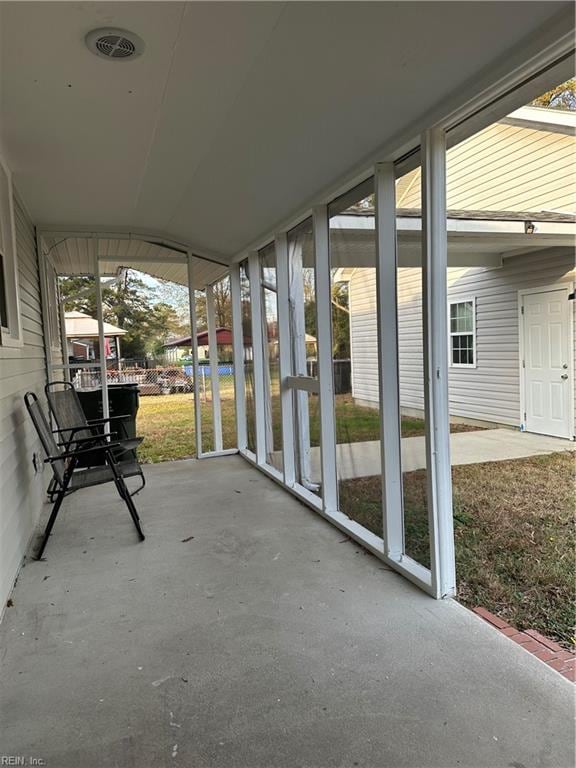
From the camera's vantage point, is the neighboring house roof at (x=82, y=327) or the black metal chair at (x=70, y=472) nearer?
the black metal chair at (x=70, y=472)

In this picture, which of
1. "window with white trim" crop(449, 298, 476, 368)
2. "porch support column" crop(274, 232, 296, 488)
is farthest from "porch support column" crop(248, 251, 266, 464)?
"window with white trim" crop(449, 298, 476, 368)

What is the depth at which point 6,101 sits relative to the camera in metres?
2.35

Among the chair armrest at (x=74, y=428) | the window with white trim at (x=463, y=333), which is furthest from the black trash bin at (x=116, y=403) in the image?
the window with white trim at (x=463, y=333)

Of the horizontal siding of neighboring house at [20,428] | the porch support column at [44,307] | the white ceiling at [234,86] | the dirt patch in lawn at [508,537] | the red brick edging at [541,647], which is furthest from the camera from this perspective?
the porch support column at [44,307]

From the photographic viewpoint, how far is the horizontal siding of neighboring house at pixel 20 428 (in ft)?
8.57

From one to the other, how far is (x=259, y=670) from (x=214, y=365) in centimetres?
430

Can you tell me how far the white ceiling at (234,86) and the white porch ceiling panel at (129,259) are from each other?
1.77m

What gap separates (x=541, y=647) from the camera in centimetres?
200

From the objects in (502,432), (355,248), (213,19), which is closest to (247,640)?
(355,248)

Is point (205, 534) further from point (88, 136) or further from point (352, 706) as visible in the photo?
point (88, 136)

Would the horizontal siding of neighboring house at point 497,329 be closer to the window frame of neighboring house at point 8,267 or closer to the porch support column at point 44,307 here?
the porch support column at point 44,307

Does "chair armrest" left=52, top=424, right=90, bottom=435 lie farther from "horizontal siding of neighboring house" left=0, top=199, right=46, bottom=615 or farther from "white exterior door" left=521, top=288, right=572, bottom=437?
"white exterior door" left=521, top=288, right=572, bottom=437

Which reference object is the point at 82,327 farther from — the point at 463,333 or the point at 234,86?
the point at 463,333

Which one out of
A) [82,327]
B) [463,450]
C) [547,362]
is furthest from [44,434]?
[547,362]
